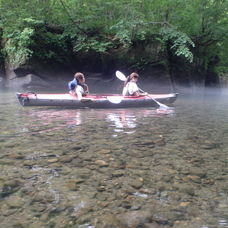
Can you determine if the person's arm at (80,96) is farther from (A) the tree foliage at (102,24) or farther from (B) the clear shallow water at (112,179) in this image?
(A) the tree foliage at (102,24)

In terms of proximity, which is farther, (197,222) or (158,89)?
(158,89)

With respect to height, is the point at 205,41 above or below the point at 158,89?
above

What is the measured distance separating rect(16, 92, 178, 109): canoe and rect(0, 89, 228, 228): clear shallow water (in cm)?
284

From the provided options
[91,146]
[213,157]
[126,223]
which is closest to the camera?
[126,223]

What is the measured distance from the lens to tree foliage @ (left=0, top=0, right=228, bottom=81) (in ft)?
39.0

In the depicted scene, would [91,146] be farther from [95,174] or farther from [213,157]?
[213,157]

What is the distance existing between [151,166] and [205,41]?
1486 cm

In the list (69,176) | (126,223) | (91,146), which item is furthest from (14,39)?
(126,223)

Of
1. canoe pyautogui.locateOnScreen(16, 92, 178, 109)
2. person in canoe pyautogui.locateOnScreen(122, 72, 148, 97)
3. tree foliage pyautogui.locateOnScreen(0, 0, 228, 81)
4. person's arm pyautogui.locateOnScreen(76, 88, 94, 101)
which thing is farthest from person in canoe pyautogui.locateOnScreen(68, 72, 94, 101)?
tree foliage pyautogui.locateOnScreen(0, 0, 228, 81)

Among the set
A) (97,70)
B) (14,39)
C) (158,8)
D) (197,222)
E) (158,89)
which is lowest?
(197,222)

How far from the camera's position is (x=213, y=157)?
9.05 feet

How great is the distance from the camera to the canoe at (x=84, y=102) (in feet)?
21.4

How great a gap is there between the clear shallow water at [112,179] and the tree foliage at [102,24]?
30.3ft

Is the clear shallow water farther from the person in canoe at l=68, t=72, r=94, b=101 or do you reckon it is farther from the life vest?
the life vest
